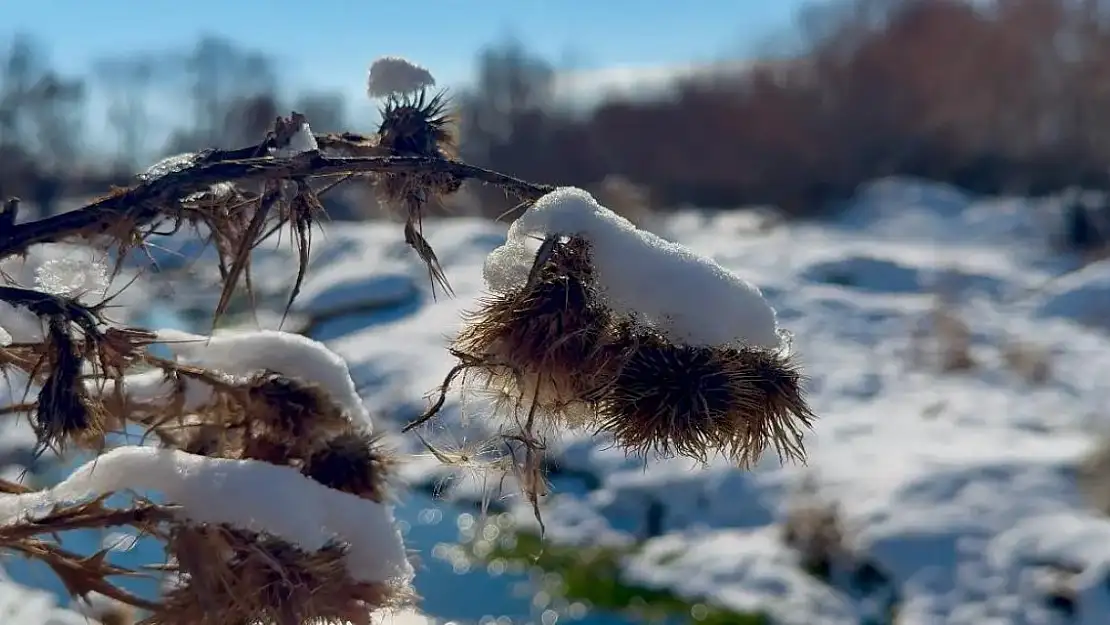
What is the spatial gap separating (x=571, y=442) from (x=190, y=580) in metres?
8.03

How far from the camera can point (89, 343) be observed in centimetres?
174

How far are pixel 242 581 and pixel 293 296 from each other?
20.4 inches

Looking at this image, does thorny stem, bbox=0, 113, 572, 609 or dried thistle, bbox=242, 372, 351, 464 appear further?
dried thistle, bbox=242, 372, 351, 464

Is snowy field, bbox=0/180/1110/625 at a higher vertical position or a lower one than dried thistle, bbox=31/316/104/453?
lower

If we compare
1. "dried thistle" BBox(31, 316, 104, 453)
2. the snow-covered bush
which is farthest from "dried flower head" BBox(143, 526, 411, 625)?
"dried thistle" BBox(31, 316, 104, 453)

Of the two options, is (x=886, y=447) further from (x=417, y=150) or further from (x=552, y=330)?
(x=552, y=330)

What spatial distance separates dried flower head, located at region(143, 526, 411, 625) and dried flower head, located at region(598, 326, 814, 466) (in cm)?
60

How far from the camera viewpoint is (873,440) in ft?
30.6

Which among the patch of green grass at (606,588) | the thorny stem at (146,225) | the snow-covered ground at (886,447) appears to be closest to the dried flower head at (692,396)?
the thorny stem at (146,225)

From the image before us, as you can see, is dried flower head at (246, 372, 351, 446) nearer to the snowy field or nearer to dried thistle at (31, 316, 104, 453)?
the snowy field

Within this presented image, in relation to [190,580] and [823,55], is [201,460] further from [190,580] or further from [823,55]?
[823,55]

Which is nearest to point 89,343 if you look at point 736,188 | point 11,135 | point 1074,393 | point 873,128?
point 1074,393

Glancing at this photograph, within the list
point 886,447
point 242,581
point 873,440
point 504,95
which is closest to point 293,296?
point 242,581

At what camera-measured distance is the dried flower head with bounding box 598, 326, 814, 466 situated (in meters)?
1.77
